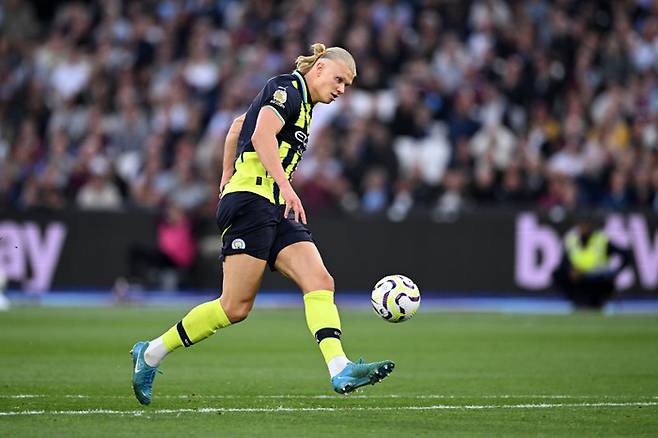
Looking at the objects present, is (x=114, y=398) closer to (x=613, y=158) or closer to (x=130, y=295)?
(x=130, y=295)

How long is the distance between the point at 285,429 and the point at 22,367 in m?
4.65

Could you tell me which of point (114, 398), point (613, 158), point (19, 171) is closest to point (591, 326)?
point (613, 158)

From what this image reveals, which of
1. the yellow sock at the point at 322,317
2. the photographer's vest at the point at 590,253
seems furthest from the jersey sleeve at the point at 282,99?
the photographer's vest at the point at 590,253

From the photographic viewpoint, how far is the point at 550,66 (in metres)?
24.6

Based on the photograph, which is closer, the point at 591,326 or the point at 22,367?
the point at 22,367

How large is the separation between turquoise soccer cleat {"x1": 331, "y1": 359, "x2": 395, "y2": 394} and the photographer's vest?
43.6ft

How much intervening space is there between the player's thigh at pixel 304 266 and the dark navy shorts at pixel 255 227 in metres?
0.05

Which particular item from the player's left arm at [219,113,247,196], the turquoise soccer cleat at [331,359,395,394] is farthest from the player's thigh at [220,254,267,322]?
the turquoise soccer cleat at [331,359,395,394]

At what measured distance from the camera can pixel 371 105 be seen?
2438cm

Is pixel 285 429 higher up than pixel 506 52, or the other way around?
pixel 506 52

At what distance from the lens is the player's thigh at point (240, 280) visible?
864 centimetres

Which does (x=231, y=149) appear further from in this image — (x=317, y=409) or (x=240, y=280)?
(x=317, y=409)

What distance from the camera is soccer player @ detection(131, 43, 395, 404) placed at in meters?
8.64

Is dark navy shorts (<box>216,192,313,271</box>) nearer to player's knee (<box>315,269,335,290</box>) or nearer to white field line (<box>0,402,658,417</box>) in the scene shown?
player's knee (<box>315,269,335,290</box>)
